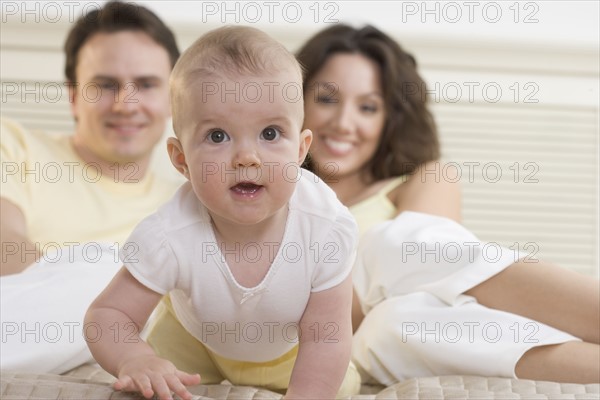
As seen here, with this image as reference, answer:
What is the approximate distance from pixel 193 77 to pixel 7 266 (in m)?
0.94

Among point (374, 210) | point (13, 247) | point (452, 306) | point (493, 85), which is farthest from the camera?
point (493, 85)

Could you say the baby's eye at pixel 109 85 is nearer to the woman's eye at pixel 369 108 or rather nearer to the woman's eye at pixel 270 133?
the woman's eye at pixel 369 108

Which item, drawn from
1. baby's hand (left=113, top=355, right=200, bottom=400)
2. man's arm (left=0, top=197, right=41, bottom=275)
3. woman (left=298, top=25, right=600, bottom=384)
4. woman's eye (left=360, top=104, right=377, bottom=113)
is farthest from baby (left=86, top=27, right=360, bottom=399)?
woman's eye (left=360, top=104, right=377, bottom=113)

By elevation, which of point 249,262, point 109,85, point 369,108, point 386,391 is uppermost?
point 109,85

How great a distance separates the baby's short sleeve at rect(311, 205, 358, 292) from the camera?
3.67 feet

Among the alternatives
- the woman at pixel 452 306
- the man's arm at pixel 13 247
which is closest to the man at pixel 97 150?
the man's arm at pixel 13 247

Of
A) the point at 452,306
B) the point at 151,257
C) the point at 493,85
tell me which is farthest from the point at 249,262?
the point at 493,85

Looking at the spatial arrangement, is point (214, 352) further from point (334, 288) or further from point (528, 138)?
point (528, 138)

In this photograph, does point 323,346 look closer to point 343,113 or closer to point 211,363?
point 211,363

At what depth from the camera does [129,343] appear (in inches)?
41.2

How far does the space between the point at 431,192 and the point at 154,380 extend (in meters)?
1.15

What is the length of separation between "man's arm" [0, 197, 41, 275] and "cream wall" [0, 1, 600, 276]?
0.65 meters

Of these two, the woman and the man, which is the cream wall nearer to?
the man

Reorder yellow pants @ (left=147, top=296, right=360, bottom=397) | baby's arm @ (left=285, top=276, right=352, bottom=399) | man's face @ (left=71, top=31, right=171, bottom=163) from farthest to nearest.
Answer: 1. man's face @ (left=71, top=31, right=171, bottom=163)
2. yellow pants @ (left=147, top=296, right=360, bottom=397)
3. baby's arm @ (left=285, top=276, right=352, bottom=399)
